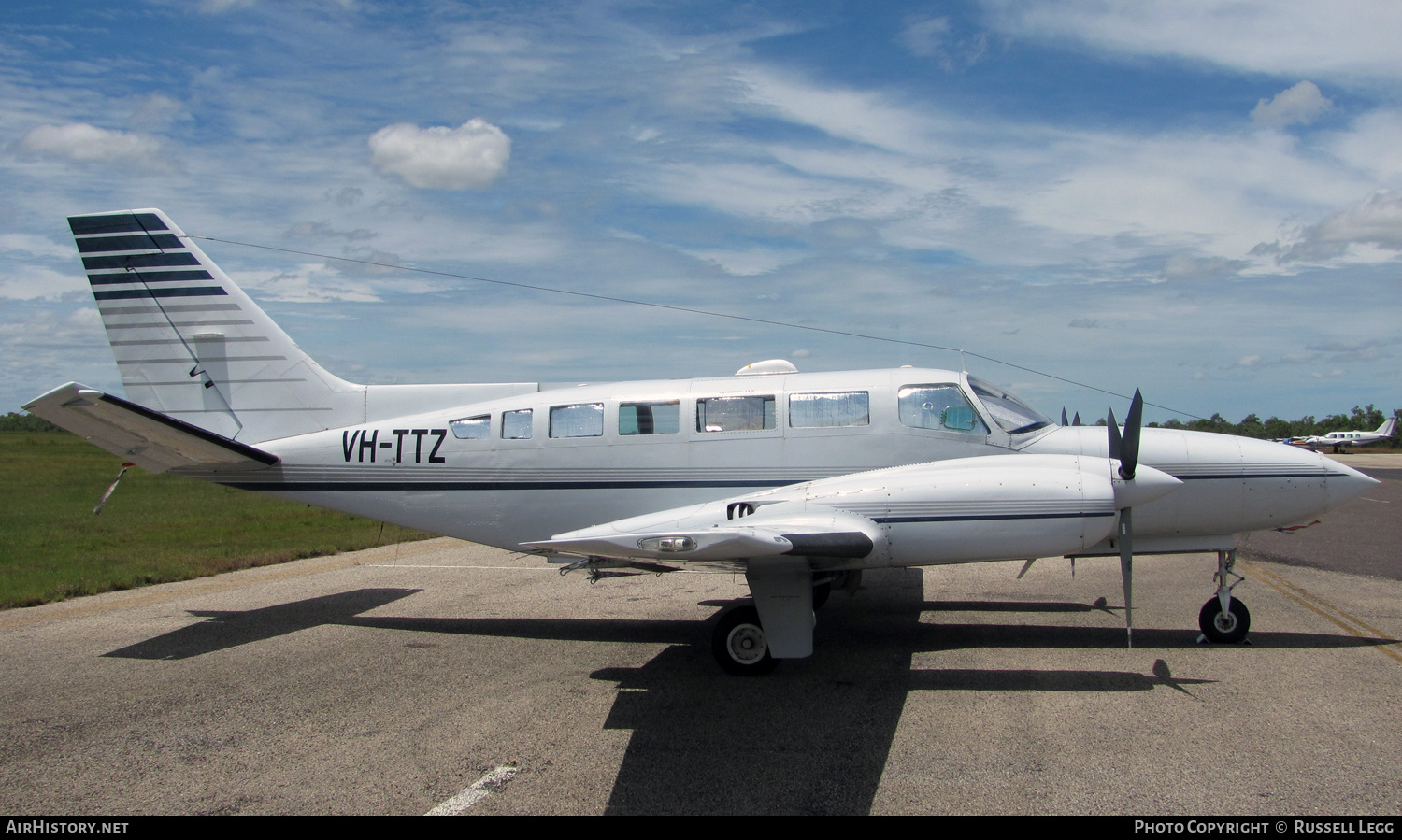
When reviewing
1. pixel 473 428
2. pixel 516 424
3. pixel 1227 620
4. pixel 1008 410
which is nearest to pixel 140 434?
pixel 473 428

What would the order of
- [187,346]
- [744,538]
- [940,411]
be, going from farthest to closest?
[187,346] → [940,411] → [744,538]

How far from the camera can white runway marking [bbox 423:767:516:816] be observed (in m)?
4.91

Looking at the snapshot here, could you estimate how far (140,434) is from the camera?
28.0ft

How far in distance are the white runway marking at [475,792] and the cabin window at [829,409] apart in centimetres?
439

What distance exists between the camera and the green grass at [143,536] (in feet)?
42.4

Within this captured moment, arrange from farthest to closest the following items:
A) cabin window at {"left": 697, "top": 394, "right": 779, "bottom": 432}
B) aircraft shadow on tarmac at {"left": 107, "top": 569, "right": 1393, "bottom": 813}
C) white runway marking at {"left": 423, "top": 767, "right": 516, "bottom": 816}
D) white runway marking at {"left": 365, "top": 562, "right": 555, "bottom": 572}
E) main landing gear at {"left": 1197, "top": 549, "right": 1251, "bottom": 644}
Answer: white runway marking at {"left": 365, "top": 562, "right": 555, "bottom": 572}, cabin window at {"left": 697, "top": 394, "right": 779, "bottom": 432}, main landing gear at {"left": 1197, "top": 549, "right": 1251, "bottom": 644}, aircraft shadow on tarmac at {"left": 107, "top": 569, "right": 1393, "bottom": 813}, white runway marking at {"left": 423, "top": 767, "right": 516, "bottom": 816}

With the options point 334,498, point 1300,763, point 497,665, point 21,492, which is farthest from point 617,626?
point 21,492

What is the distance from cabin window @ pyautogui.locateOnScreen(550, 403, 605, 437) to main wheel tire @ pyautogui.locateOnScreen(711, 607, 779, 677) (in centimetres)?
250

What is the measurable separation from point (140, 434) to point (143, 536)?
11.7 m

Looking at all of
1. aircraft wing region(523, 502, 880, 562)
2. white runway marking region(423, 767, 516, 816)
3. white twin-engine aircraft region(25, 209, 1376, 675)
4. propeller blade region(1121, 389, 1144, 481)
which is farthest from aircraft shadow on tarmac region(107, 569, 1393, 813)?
propeller blade region(1121, 389, 1144, 481)

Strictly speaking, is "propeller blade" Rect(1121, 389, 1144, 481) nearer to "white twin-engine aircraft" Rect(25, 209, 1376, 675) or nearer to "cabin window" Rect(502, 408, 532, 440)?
"white twin-engine aircraft" Rect(25, 209, 1376, 675)

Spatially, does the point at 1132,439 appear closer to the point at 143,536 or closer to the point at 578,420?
the point at 578,420

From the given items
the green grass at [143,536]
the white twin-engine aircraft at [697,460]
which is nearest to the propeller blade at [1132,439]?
the white twin-engine aircraft at [697,460]
